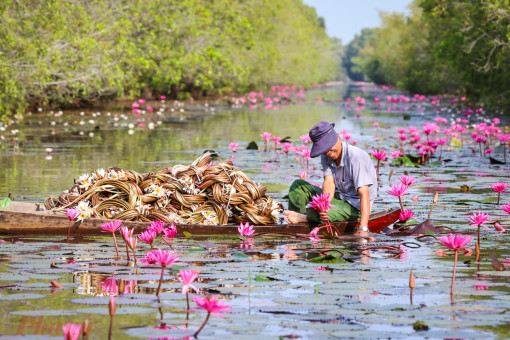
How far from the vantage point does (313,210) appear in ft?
27.3

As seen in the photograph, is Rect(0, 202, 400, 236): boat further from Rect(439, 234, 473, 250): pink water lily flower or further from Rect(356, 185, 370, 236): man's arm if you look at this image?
Rect(439, 234, 473, 250): pink water lily flower

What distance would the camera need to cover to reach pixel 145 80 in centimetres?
4412

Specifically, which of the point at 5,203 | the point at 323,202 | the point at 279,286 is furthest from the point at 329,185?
the point at 5,203

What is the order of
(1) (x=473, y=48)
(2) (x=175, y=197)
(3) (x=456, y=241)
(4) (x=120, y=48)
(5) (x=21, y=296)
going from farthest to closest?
(1) (x=473, y=48)
(4) (x=120, y=48)
(2) (x=175, y=197)
(5) (x=21, y=296)
(3) (x=456, y=241)

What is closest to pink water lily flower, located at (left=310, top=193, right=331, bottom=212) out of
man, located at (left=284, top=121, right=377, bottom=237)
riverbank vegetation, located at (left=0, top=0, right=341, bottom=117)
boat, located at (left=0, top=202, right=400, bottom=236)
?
man, located at (left=284, top=121, right=377, bottom=237)

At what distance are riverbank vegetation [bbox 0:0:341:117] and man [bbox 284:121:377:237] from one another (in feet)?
46.0

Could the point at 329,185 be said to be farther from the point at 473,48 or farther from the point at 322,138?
the point at 473,48

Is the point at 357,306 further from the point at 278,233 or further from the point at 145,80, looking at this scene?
the point at 145,80

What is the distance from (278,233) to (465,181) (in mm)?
5696

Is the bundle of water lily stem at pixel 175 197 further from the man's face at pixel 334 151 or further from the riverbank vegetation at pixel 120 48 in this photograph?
the riverbank vegetation at pixel 120 48

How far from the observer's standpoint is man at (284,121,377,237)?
25.6ft

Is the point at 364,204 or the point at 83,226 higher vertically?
the point at 364,204

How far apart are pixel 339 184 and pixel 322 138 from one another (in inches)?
29.8

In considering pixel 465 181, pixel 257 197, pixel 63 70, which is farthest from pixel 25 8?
pixel 257 197
